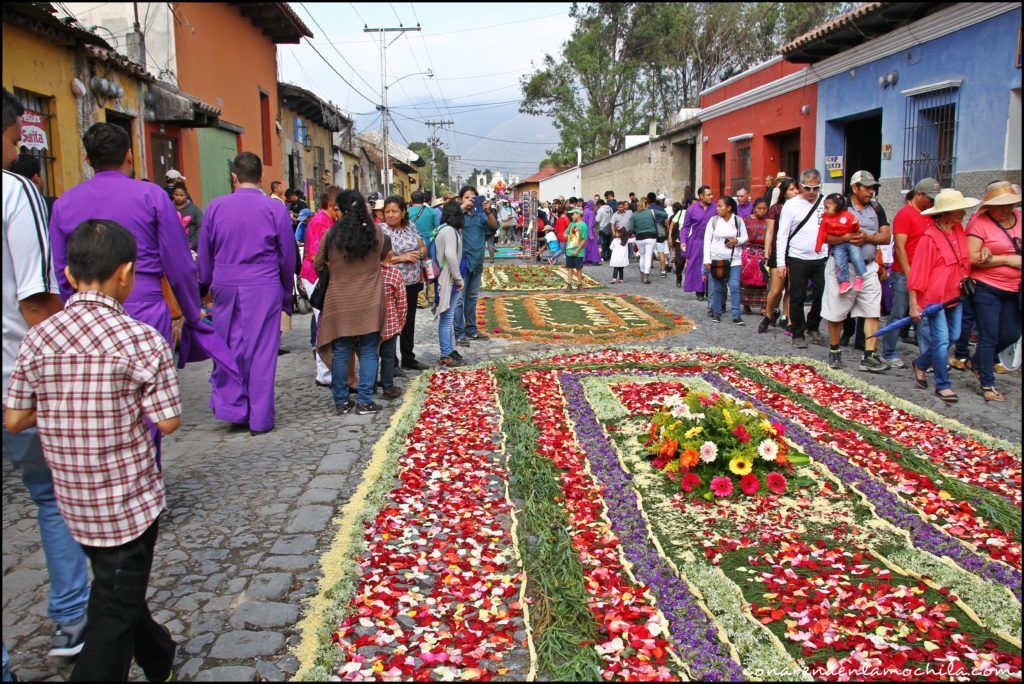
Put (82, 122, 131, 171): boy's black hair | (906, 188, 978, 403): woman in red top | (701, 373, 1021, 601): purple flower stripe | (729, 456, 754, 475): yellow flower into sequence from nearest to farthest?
(701, 373, 1021, 601): purple flower stripe < (82, 122, 131, 171): boy's black hair < (729, 456, 754, 475): yellow flower < (906, 188, 978, 403): woman in red top

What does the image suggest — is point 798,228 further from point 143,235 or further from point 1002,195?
point 143,235

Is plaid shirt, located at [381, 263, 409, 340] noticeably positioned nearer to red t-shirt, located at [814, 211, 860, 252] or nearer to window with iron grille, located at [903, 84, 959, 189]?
red t-shirt, located at [814, 211, 860, 252]

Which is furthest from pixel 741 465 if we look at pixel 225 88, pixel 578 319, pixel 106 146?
pixel 225 88

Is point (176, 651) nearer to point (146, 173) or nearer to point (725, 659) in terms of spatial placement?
point (725, 659)

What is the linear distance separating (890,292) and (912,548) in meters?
6.40

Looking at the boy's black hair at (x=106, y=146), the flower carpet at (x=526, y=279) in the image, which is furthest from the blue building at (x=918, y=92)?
the boy's black hair at (x=106, y=146)

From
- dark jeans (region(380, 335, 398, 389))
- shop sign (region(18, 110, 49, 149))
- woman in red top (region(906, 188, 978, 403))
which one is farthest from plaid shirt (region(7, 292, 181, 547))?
shop sign (region(18, 110, 49, 149))

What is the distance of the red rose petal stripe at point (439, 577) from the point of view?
10.6 feet

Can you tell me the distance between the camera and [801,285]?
945 cm

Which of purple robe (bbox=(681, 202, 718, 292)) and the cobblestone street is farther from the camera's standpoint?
purple robe (bbox=(681, 202, 718, 292))

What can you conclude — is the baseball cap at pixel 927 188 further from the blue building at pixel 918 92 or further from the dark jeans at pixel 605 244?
the dark jeans at pixel 605 244

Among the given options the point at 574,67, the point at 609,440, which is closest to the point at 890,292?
the point at 609,440

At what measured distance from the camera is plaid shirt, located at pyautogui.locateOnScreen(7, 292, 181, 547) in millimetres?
2717

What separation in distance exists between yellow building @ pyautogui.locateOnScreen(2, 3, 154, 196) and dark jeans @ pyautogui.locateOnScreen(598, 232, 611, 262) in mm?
14844
